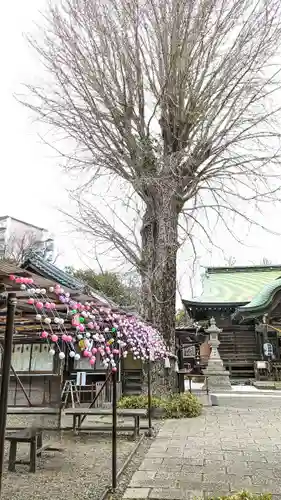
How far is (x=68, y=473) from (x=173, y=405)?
4.69 m

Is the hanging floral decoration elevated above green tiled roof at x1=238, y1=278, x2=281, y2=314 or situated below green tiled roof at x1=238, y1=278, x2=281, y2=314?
below

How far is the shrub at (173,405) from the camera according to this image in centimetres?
896

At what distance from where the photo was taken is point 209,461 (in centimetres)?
516

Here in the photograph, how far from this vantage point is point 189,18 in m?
10.0

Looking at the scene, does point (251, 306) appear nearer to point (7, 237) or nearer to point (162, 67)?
point (162, 67)

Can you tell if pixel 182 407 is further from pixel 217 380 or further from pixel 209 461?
pixel 217 380

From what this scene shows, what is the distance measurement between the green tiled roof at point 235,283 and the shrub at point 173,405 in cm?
955

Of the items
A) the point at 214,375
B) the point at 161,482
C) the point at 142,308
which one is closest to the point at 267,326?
the point at 214,375

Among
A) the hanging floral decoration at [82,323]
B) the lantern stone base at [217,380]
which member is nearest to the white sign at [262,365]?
the lantern stone base at [217,380]

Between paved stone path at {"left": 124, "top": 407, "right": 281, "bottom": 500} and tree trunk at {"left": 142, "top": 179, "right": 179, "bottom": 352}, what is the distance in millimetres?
2612

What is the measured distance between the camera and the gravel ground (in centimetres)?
411

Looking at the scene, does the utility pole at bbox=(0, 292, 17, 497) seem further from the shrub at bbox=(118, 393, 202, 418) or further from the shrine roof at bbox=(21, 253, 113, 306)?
the shrine roof at bbox=(21, 253, 113, 306)

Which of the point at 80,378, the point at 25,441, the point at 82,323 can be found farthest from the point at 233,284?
the point at 82,323

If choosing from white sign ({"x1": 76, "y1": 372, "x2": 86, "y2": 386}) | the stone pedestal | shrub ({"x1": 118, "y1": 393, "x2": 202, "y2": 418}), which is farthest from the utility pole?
the stone pedestal
